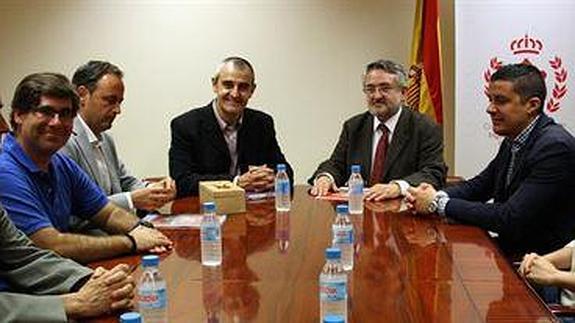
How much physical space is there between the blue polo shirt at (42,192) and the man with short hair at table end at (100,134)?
0.39 meters

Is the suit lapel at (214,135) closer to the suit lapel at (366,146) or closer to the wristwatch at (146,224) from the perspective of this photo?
the suit lapel at (366,146)

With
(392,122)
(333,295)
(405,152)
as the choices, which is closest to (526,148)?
(405,152)

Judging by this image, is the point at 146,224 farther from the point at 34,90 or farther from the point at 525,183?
the point at 525,183

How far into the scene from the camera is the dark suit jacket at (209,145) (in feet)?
12.7

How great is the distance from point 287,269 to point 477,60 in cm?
263

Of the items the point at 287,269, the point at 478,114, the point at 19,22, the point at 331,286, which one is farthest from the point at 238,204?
the point at 19,22

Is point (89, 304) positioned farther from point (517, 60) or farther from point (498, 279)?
point (517, 60)

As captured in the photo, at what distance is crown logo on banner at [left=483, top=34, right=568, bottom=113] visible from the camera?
14.0ft

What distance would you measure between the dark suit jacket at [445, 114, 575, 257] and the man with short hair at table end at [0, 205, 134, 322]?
1.56m

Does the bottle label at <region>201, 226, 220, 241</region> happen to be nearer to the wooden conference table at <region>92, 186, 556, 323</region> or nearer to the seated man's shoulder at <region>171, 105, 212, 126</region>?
the wooden conference table at <region>92, 186, 556, 323</region>

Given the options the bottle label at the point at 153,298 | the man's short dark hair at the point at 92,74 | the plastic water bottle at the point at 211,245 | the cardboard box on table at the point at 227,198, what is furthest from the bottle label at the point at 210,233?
the man's short dark hair at the point at 92,74

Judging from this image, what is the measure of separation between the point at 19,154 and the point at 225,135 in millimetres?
1745

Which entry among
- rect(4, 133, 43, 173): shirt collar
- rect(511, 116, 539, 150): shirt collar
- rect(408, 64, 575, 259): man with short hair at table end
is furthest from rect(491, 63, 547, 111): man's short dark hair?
rect(4, 133, 43, 173): shirt collar

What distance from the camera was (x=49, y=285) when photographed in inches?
78.7
